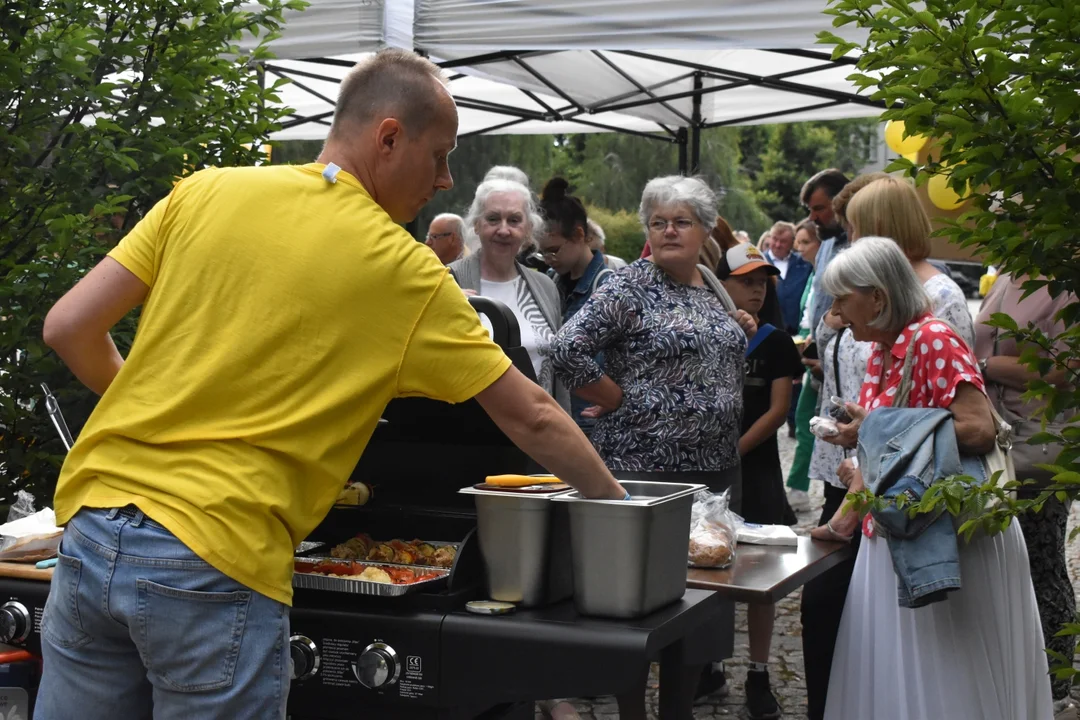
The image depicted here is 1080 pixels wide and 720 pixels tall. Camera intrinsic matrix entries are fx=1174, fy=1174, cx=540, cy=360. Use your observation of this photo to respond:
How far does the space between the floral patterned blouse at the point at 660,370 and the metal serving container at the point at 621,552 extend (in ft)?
4.87

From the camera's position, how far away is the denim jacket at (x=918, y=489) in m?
2.80

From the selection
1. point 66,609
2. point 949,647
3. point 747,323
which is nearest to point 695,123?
point 747,323

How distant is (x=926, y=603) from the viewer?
111 inches

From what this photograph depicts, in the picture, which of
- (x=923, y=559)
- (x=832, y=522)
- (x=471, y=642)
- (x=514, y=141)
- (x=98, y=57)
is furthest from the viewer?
(x=514, y=141)

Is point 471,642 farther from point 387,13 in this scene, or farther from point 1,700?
point 387,13

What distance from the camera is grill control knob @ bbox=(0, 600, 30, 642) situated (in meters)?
2.34

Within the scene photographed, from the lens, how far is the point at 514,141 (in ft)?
81.1

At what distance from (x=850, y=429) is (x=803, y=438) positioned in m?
3.23

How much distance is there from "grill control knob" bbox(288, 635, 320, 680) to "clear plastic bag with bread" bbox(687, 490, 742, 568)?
2.77 feet

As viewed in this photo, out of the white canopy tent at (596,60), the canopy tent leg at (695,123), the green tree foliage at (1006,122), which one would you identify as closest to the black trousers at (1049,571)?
the white canopy tent at (596,60)

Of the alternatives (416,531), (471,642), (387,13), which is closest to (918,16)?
(471,642)

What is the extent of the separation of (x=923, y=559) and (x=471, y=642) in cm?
130

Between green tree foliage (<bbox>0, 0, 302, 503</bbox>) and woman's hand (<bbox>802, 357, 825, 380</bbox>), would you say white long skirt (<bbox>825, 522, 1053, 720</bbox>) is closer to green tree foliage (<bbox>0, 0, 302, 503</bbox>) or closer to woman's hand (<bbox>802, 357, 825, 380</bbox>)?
woman's hand (<bbox>802, 357, 825, 380</bbox>)

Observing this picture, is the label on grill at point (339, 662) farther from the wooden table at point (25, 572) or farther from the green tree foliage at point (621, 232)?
the green tree foliage at point (621, 232)
